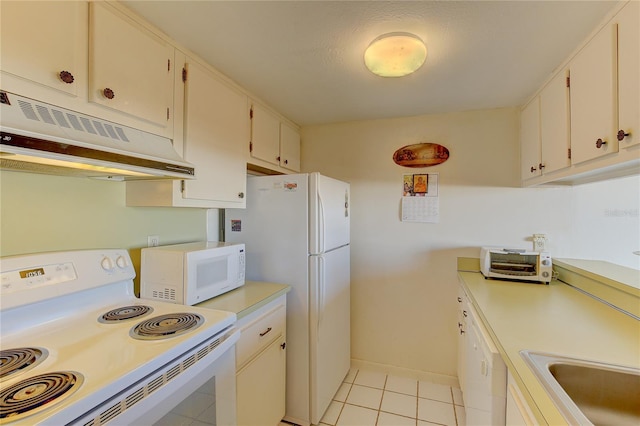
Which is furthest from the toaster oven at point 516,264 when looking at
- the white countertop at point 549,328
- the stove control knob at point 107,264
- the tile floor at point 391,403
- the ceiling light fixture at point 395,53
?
the stove control knob at point 107,264

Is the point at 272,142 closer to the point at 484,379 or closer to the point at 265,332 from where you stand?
the point at 265,332

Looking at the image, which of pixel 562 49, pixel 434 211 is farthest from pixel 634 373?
pixel 434 211

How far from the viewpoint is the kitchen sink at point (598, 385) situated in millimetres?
940

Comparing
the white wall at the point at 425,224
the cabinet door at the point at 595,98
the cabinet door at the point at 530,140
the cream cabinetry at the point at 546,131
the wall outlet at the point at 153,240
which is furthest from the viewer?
the white wall at the point at 425,224

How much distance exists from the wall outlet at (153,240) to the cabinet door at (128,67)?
2.20 feet

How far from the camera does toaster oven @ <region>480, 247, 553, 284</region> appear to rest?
1924 mm

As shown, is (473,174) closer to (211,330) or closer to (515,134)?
(515,134)

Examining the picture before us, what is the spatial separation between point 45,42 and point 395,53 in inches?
53.9

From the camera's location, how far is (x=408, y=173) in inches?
98.7

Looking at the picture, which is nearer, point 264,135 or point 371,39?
point 371,39

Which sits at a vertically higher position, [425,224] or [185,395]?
[425,224]

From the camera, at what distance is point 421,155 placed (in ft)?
8.07

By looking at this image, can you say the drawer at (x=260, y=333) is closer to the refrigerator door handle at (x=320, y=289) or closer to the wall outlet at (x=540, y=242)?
the refrigerator door handle at (x=320, y=289)

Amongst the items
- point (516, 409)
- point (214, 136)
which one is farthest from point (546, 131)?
point (214, 136)
